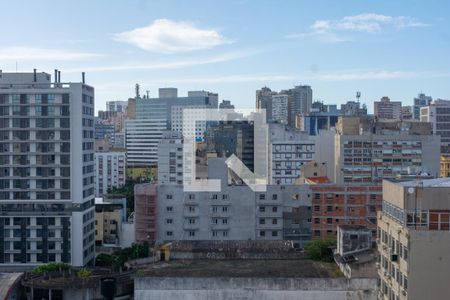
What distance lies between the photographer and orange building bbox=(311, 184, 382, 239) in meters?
14.4

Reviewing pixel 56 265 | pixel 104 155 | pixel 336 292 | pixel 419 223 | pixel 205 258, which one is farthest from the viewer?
pixel 104 155

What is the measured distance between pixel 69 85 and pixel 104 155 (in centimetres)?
1795

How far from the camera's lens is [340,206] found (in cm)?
1451

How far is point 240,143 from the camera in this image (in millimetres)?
23547

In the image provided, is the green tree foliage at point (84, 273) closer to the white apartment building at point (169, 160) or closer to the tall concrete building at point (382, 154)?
the white apartment building at point (169, 160)


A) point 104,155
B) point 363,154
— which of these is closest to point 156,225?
point 363,154

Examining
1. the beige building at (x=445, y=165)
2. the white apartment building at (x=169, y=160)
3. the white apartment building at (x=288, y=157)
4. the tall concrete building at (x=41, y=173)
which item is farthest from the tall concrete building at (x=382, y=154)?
the tall concrete building at (x=41, y=173)

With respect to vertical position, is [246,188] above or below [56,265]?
above

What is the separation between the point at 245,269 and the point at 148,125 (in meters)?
30.7

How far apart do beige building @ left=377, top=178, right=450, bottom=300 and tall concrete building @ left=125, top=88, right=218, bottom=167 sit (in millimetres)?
31621

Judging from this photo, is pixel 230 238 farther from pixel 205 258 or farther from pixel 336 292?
pixel 336 292

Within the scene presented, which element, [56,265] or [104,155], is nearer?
[56,265]

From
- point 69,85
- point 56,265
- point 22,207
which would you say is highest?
point 69,85

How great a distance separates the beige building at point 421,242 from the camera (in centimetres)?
563
